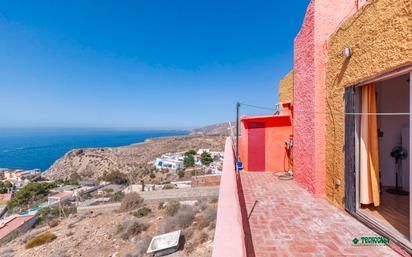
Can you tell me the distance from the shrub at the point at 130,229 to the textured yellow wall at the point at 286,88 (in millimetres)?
11219

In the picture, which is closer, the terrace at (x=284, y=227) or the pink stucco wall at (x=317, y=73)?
the terrace at (x=284, y=227)

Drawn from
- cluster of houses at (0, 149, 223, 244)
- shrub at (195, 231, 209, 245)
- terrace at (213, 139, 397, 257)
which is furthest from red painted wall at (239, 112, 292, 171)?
cluster of houses at (0, 149, 223, 244)

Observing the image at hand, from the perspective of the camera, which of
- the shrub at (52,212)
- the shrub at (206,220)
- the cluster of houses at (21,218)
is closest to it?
the shrub at (206,220)

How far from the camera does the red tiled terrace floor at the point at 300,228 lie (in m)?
2.53

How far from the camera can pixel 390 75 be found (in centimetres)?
264

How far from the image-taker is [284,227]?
10.3 feet

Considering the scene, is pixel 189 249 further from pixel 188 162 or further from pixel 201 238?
pixel 188 162

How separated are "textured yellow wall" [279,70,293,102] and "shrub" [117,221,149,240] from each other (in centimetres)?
1122

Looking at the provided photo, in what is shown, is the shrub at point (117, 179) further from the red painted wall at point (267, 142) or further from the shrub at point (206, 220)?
the red painted wall at point (267, 142)

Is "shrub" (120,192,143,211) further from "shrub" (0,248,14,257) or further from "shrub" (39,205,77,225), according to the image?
"shrub" (0,248,14,257)

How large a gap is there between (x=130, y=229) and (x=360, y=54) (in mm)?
13065

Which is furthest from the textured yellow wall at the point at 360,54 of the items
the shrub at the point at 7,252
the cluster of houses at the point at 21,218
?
the cluster of houses at the point at 21,218

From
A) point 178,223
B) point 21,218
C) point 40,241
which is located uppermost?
point 178,223

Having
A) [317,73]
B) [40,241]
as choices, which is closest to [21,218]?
[40,241]
